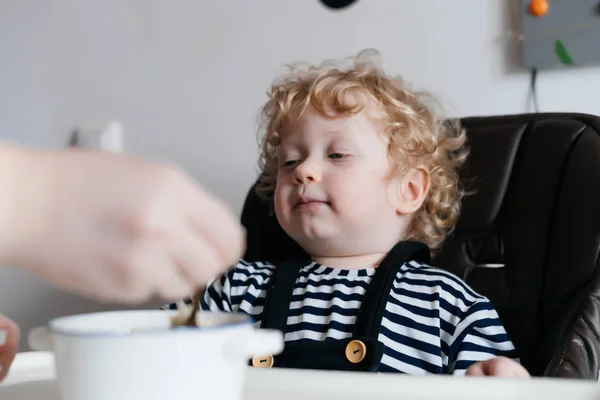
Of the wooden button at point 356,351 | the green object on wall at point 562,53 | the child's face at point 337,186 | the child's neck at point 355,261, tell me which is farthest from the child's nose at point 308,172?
the green object on wall at point 562,53

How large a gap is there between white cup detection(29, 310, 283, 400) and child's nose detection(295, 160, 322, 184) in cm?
74

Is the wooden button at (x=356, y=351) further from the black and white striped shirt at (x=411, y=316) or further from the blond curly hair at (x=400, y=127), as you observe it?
the blond curly hair at (x=400, y=127)

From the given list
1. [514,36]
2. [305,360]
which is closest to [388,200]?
[305,360]

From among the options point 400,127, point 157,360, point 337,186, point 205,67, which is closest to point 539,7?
point 400,127

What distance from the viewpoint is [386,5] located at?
1.55 m

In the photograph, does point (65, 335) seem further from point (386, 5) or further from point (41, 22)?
point (41, 22)

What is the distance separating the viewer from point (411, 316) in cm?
115

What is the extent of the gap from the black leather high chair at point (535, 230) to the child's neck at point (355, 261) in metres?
0.11

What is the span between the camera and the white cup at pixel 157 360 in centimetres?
44

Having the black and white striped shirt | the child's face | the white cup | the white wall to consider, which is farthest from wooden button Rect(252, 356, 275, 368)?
the white wall

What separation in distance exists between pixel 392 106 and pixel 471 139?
0.49ft

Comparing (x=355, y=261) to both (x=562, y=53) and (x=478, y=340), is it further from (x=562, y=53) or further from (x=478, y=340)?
(x=562, y=53)

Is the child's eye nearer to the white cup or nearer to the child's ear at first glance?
the child's ear

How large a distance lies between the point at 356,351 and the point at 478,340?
198mm
